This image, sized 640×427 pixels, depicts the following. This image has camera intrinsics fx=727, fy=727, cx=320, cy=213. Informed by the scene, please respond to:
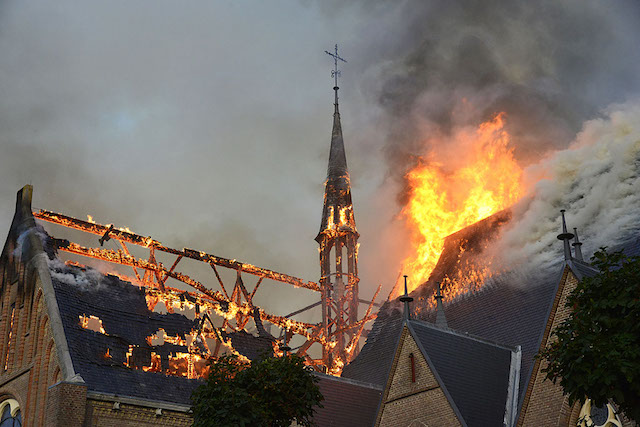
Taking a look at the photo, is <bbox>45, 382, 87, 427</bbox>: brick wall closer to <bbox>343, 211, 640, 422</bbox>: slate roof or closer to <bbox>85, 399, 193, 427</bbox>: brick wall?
<bbox>85, 399, 193, 427</bbox>: brick wall

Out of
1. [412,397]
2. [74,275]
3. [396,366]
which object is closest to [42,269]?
[74,275]

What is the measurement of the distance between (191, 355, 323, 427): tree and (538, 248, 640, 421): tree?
1103cm

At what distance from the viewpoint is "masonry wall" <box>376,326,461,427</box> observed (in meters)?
27.0

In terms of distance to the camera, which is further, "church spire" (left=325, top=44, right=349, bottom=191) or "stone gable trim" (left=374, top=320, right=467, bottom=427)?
"church spire" (left=325, top=44, right=349, bottom=191)

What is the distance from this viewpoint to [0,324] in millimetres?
39719

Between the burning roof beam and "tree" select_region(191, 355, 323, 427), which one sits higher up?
the burning roof beam

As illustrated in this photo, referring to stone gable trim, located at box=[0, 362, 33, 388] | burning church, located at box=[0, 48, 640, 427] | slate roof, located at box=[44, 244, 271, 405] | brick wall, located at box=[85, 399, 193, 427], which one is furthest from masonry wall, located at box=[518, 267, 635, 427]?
stone gable trim, located at box=[0, 362, 33, 388]

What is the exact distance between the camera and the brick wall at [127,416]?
32.7m

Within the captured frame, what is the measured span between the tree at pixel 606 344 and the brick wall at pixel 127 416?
1978 cm

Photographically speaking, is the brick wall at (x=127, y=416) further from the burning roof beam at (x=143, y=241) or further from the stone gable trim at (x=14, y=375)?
the burning roof beam at (x=143, y=241)

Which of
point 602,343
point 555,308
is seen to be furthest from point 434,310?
point 602,343

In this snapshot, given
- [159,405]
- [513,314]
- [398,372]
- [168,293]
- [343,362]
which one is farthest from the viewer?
[343,362]

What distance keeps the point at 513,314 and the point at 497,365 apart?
3.94 m

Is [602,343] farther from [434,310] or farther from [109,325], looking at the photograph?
[109,325]
